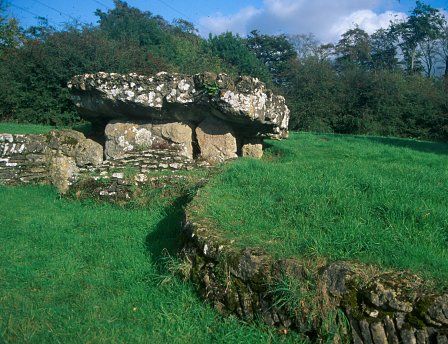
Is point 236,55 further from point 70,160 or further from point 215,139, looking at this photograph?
point 70,160

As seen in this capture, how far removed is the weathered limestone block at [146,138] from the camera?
10.3 metres

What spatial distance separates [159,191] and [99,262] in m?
2.65

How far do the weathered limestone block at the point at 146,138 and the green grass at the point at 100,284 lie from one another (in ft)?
9.40

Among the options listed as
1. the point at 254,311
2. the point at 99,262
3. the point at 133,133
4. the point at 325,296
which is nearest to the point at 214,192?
the point at 99,262

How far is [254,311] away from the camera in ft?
12.9

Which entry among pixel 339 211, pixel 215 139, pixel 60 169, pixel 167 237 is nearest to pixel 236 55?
pixel 215 139

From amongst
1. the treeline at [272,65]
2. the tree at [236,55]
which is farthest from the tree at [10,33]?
the tree at [236,55]

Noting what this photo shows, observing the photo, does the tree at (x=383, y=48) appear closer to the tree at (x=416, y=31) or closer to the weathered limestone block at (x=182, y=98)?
the tree at (x=416, y=31)

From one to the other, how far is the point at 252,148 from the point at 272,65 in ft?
115

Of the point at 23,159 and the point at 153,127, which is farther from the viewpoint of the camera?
the point at 153,127

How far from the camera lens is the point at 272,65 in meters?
44.4

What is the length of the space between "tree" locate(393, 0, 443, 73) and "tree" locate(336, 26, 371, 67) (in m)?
3.37

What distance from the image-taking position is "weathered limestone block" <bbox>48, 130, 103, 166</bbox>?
10.1 metres

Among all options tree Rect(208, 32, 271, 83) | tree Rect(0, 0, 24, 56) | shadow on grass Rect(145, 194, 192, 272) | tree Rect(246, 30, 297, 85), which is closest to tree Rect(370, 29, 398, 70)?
tree Rect(246, 30, 297, 85)
